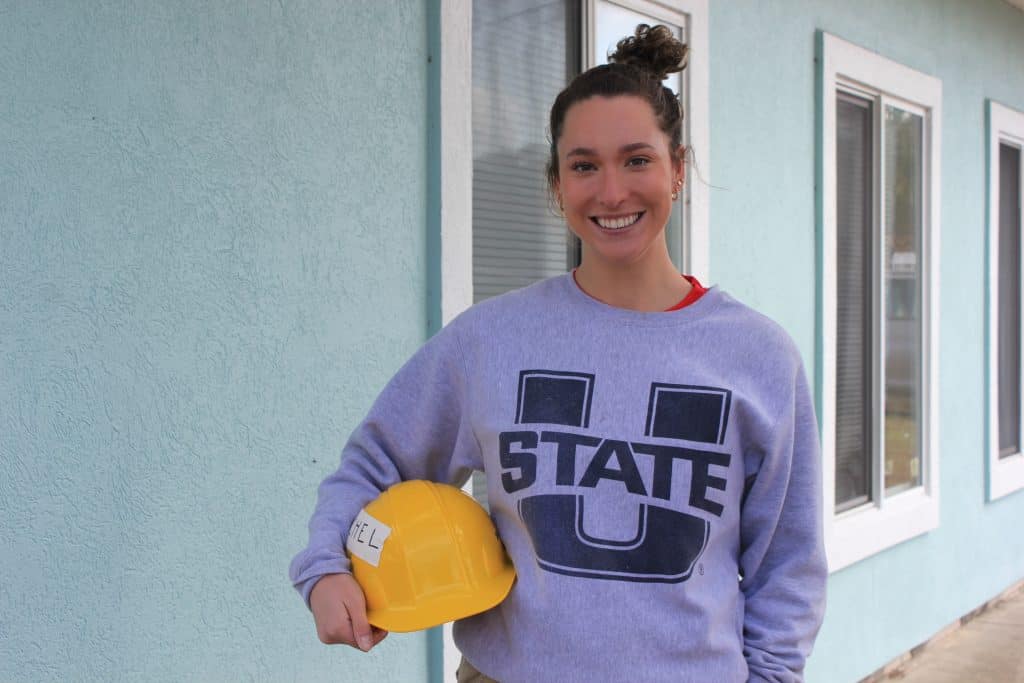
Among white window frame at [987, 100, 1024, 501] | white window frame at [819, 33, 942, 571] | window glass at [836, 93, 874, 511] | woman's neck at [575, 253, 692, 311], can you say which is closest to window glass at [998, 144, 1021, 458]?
white window frame at [987, 100, 1024, 501]

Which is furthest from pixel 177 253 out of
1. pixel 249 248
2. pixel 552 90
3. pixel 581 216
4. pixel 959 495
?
pixel 959 495

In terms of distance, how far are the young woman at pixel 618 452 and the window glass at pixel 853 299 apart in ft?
12.3

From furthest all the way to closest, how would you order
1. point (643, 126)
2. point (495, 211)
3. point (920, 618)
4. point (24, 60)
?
1. point (920, 618)
2. point (495, 211)
3. point (24, 60)
4. point (643, 126)

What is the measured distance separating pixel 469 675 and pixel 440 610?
0.19 meters

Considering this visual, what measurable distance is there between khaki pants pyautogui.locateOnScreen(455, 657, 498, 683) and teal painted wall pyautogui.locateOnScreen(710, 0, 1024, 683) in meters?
2.76

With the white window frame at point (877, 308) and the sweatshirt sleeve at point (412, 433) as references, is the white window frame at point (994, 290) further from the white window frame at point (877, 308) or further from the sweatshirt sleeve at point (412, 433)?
the sweatshirt sleeve at point (412, 433)

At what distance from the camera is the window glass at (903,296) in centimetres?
578

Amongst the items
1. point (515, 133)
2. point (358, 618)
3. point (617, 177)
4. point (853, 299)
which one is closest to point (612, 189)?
point (617, 177)

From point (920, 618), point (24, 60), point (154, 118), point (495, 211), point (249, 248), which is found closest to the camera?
point (24, 60)

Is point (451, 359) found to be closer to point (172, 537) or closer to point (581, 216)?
point (581, 216)

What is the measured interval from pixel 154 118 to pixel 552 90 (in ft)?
5.14

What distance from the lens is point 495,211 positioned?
136 inches

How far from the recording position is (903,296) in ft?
19.4

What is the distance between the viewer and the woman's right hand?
1.67 metres
